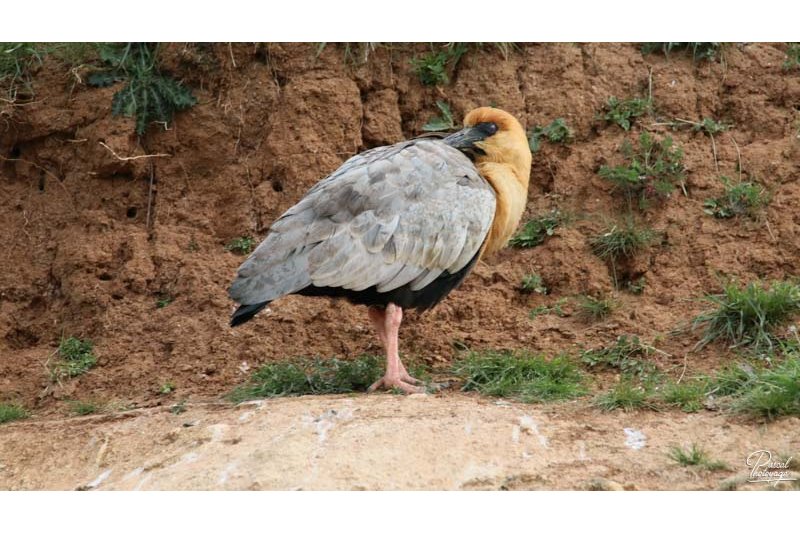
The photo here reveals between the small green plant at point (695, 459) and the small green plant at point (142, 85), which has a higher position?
the small green plant at point (142, 85)

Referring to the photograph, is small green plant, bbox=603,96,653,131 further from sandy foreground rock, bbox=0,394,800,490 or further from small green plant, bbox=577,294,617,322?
sandy foreground rock, bbox=0,394,800,490

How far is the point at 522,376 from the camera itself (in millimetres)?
7082

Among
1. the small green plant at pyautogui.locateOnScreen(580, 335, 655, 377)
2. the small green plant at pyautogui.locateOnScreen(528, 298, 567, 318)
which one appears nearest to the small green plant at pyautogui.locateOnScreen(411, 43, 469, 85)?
the small green plant at pyautogui.locateOnScreen(528, 298, 567, 318)

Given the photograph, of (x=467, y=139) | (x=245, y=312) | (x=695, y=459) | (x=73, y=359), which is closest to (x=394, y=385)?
(x=245, y=312)

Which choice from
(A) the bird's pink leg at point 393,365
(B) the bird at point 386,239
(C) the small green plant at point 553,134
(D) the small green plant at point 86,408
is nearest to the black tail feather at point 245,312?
(B) the bird at point 386,239

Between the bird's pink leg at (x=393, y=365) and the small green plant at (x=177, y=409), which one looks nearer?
the small green plant at (x=177, y=409)

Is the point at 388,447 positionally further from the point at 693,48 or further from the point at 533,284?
the point at 693,48

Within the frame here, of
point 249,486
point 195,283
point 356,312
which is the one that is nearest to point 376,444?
point 249,486

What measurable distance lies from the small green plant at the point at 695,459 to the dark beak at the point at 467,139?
306cm

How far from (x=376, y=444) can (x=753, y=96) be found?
5.40m

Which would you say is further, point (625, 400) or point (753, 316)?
point (753, 316)

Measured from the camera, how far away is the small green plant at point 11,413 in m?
7.34

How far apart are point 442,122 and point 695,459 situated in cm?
477

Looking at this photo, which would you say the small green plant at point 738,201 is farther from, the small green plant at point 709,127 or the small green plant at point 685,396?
the small green plant at point 685,396
